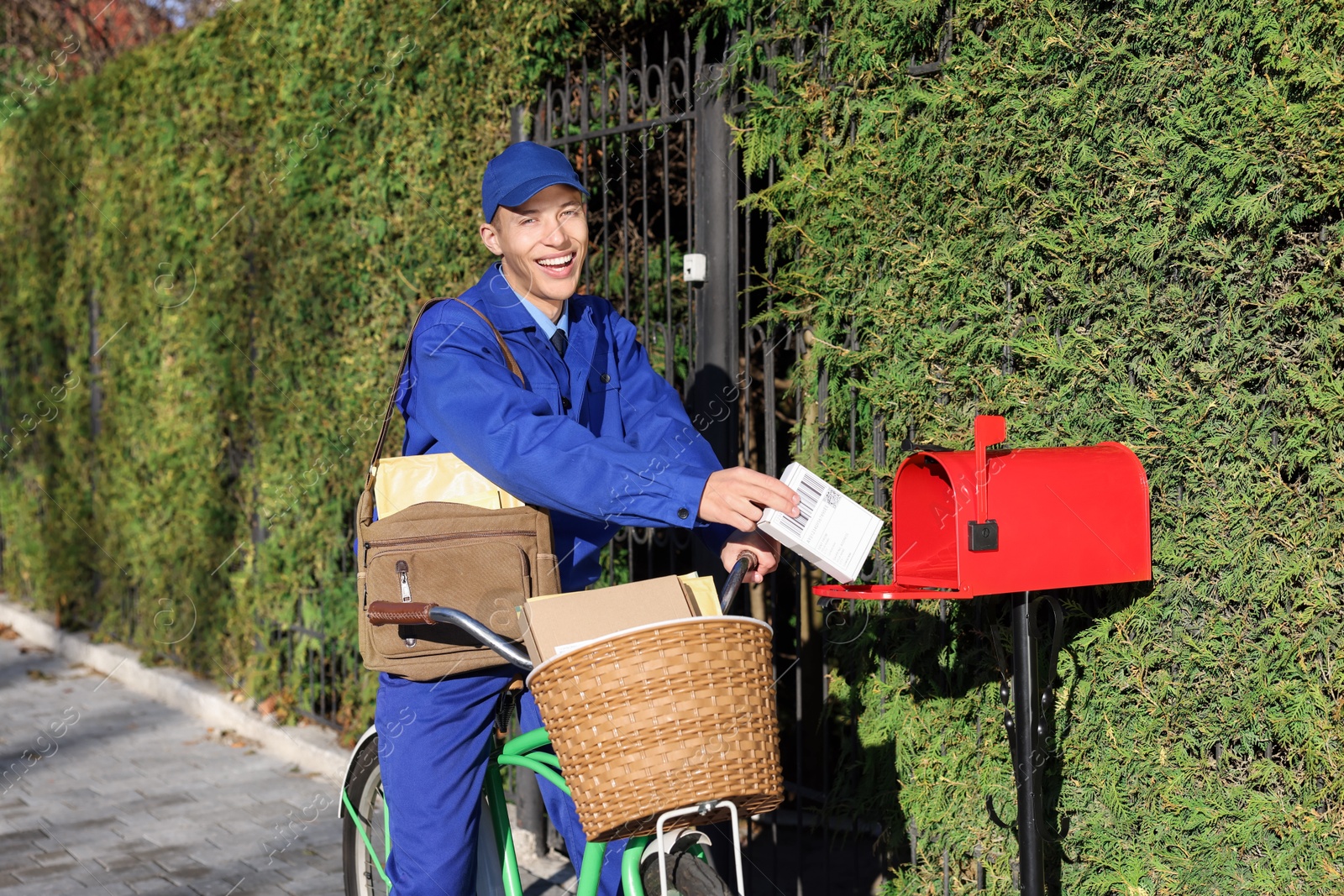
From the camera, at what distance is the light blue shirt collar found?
3137 millimetres

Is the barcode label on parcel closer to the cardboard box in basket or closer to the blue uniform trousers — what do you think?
the cardboard box in basket

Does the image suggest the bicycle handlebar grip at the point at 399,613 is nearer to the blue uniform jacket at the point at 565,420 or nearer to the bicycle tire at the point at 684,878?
the blue uniform jacket at the point at 565,420

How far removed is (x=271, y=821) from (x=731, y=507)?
3.95 metres

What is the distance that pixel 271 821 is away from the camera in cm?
559

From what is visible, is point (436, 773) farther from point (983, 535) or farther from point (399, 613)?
point (983, 535)

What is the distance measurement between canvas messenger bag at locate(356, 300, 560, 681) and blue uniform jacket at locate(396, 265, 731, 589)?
0.09m

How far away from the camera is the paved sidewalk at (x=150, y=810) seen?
490cm

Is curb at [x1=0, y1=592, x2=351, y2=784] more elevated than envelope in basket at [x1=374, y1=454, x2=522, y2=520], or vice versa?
envelope in basket at [x1=374, y1=454, x2=522, y2=520]

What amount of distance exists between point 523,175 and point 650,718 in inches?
55.1

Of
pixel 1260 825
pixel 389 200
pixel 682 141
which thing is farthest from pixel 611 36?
pixel 1260 825

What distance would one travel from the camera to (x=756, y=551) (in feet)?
9.29

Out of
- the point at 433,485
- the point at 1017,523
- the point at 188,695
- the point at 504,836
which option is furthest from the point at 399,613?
the point at 188,695

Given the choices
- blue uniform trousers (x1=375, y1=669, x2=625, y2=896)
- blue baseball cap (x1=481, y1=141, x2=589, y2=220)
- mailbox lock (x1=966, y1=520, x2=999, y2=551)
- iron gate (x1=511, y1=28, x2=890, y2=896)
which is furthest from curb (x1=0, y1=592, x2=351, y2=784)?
mailbox lock (x1=966, y1=520, x2=999, y2=551)

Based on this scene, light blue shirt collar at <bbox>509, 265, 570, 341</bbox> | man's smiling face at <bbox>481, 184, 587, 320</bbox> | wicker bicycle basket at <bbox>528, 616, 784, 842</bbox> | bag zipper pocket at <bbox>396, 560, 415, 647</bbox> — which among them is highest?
man's smiling face at <bbox>481, 184, 587, 320</bbox>
